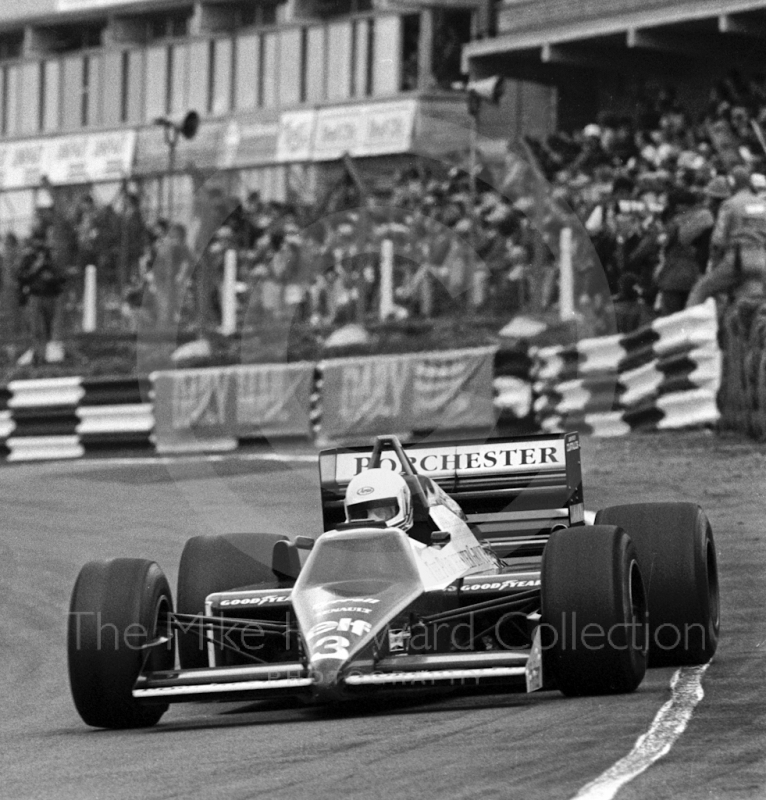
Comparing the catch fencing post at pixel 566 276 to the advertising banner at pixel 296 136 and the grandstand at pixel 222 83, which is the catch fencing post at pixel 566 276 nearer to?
the grandstand at pixel 222 83

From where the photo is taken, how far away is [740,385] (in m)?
17.8

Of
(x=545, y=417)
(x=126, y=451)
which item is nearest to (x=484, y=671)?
(x=545, y=417)

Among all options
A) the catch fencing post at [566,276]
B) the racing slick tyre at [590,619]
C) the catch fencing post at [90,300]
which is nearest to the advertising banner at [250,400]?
the catch fencing post at [90,300]

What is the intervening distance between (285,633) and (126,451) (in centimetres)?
1652

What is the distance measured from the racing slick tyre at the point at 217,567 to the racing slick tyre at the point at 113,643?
1.17 metres

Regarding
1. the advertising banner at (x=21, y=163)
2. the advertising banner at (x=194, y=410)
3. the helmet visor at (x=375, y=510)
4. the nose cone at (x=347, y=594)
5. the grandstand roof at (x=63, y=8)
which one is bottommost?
the advertising banner at (x=194, y=410)

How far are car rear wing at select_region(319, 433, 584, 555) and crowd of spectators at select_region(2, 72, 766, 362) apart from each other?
779 cm

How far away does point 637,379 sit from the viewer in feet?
65.6

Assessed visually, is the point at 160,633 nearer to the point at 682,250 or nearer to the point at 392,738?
the point at 392,738

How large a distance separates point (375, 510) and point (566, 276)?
11.0 meters

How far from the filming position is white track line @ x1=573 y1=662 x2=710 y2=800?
6.24m

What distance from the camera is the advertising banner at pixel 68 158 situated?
1677 inches

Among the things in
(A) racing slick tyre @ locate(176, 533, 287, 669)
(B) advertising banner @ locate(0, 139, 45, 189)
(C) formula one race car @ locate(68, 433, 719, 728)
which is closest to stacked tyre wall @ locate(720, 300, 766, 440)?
(C) formula one race car @ locate(68, 433, 719, 728)

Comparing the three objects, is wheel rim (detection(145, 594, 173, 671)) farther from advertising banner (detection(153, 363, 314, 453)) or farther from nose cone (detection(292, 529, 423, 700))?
advertising banner (detection(153, 363, 314, 453))
